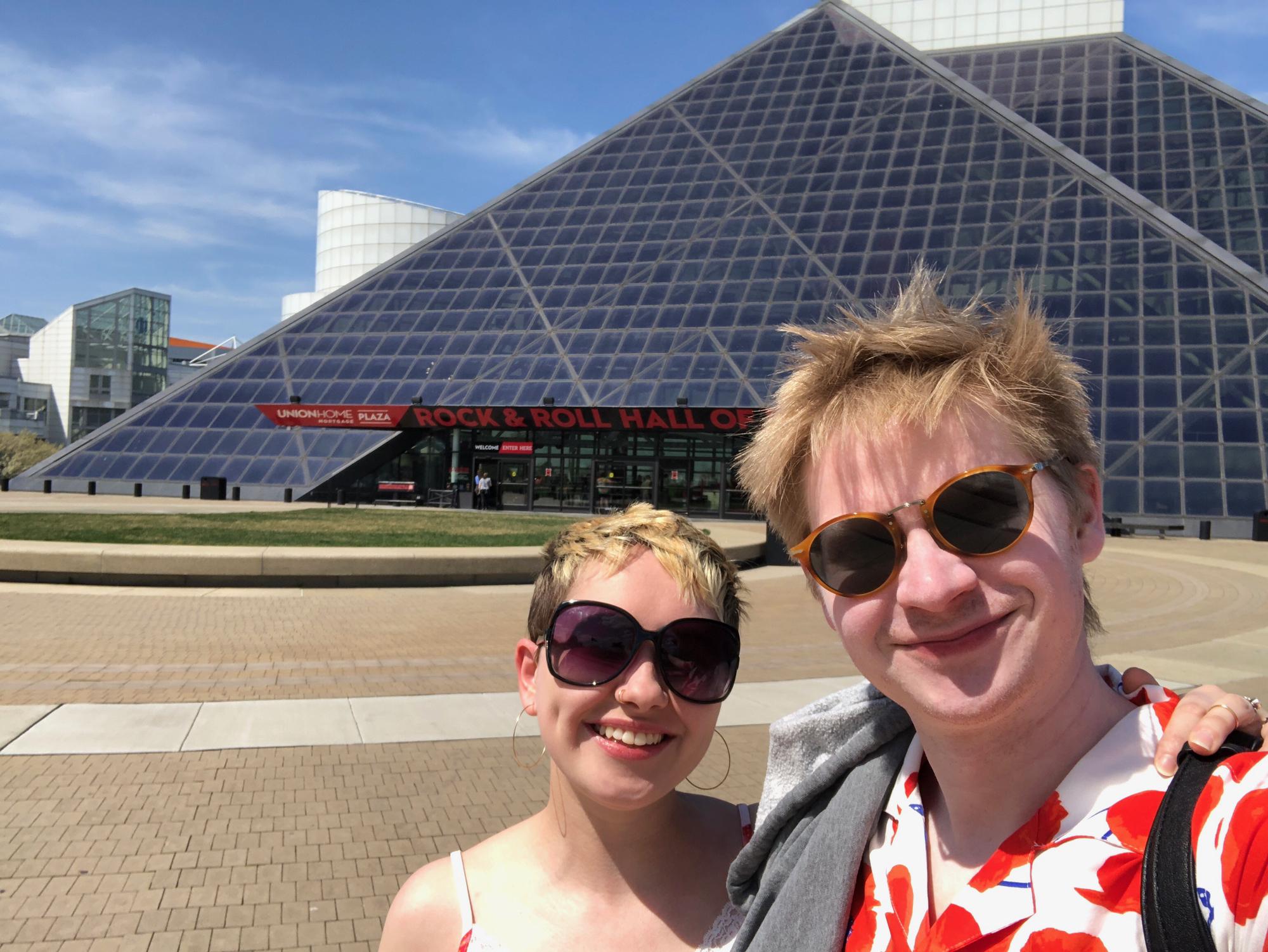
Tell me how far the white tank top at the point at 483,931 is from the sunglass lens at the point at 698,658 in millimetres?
476

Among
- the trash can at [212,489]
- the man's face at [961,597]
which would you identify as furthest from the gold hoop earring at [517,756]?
the trash can at [212,489]

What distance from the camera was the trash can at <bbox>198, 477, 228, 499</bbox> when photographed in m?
32.3

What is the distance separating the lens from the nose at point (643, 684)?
6.79 ft

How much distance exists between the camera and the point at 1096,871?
1.35 m

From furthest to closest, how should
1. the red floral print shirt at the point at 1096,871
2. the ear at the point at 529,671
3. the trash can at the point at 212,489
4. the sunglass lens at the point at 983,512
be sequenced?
the trash can at the point at 212,489
the ear at the point at 529,671
the sunglass lens at the point at 983,512
the red floral print shirt at the point at 1096,871

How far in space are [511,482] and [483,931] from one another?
3438 cm

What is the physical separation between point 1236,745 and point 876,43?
2077 inches

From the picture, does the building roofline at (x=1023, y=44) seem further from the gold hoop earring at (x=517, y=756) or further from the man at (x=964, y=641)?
the man at (x=964, y=641)

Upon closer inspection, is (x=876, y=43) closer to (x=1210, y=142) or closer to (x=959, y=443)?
(x=1210, y=142)

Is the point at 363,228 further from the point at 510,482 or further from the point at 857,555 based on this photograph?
the point at 857,555

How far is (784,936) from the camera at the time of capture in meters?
1.76

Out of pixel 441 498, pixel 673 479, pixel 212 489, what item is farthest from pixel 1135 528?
pixel 212 489

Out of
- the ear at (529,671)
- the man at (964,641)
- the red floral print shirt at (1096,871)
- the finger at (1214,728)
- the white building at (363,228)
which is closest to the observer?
the red floral print shirt at (1096,871)

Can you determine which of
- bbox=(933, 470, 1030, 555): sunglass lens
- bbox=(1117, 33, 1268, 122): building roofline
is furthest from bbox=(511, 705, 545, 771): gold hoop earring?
bbox=(1117, 33, 1268, 122): building roofline
